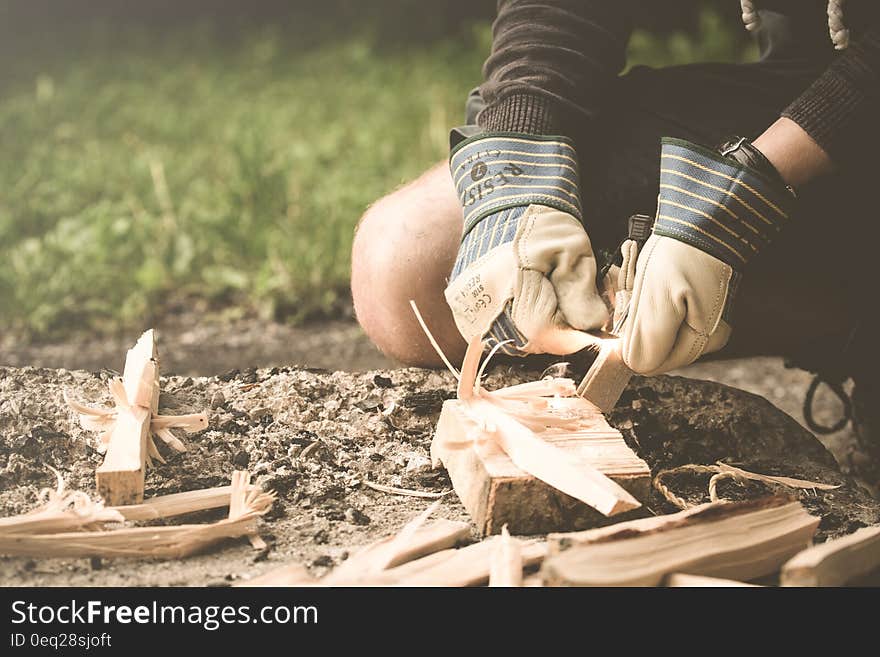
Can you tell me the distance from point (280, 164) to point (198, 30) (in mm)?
3662

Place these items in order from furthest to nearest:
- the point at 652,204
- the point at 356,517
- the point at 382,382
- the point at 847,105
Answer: the point at 652,204 → the point at 382,382 → the point at 847,105 → the point at 356,517

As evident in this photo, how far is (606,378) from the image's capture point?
180 centimetres

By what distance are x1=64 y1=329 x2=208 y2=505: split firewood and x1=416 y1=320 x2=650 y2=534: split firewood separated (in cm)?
48

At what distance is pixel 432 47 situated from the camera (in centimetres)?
712

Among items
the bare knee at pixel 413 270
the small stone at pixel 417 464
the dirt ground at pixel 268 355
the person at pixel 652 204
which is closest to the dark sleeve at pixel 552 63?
the person at pixel 652 204

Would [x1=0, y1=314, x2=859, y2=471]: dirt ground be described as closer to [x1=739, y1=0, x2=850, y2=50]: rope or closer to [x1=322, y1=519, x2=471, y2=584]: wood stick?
[x1=739, y1=0, x2=850, y2=50]: rope

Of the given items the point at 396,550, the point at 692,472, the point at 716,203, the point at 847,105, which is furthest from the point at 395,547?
the point at 847,105

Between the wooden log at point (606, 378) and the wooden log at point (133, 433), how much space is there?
2.62 ft

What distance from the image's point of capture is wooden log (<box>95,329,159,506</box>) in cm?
147

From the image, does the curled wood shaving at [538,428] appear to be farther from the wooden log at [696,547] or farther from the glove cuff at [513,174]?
the glove cuff at [513,174]

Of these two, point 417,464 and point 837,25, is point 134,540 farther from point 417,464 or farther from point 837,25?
point 837,25

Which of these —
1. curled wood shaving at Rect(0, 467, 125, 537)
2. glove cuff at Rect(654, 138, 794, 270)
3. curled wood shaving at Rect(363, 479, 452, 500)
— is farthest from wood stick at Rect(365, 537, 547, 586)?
glove cuff at Rect(654, 138, 794, 270)

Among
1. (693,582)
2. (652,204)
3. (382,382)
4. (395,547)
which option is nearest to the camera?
(693,582)

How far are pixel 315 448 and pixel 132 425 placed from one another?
33 cm
